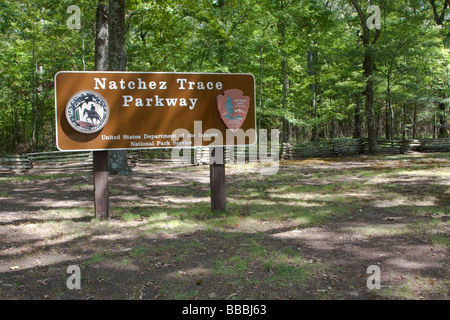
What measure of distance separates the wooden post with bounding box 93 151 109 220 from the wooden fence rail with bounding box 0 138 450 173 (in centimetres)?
1222

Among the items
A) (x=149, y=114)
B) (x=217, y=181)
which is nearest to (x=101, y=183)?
(x=149, y=114)

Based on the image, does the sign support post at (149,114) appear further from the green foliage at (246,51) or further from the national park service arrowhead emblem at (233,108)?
the green foliage at (246,51)

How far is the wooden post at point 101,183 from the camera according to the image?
7.20 meters

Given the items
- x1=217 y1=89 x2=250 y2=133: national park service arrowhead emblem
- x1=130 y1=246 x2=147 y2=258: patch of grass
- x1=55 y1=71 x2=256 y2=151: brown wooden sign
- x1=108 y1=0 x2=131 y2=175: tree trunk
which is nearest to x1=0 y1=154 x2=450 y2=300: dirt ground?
x1=130 y1=246 x2=147 y2=258: patch of grass

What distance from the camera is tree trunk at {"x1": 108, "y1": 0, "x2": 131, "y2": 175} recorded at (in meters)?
12.7

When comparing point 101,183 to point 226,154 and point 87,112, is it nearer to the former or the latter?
point 87,112

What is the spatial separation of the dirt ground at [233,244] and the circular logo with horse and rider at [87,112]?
187 centimetres

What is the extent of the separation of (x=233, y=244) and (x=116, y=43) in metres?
9.84

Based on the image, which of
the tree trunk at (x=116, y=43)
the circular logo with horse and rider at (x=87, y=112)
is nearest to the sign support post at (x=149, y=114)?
the circular logo with horse and rider at (x=87, y=112)

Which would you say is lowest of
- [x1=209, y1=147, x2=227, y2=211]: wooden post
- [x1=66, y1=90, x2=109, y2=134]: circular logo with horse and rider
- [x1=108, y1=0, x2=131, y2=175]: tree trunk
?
[x1=209, y1=147, x2=227, y2=211]: wooden post

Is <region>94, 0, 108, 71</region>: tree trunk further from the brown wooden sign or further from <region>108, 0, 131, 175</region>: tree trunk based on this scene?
the brown wooden sign

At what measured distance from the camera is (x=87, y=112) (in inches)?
272
